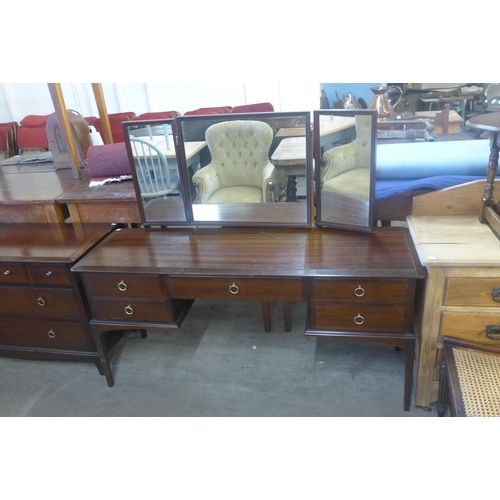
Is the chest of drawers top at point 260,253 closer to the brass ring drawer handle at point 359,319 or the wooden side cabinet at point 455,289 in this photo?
the wooden side cabinet at point 455,289

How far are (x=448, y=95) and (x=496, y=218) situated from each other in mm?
4391

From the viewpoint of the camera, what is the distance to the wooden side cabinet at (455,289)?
1325 mm

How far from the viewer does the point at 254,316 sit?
2262 millimetres

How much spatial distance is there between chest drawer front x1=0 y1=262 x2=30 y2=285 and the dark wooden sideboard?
28 cm

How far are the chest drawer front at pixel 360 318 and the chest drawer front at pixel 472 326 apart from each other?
0.42 feet

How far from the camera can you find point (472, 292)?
1360 millimetres

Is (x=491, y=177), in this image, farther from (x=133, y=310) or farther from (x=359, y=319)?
(x=133, y=310)

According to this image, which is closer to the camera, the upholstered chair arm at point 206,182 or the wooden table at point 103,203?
the upholstered chair arm at point 206,182

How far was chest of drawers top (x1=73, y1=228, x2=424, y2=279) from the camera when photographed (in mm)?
1438

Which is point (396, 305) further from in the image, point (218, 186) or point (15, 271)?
point (15, 271)

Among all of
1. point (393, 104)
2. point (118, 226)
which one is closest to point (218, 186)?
point (118, 226)

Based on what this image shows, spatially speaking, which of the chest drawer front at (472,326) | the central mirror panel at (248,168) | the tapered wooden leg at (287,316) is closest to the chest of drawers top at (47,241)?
the central mirror panel at (248,168)

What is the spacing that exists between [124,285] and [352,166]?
964mm

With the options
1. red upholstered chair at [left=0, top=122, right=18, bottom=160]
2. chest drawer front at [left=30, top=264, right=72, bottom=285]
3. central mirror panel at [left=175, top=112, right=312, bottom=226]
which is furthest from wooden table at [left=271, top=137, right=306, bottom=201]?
red upholstered chair at [left=0, top=122, right=18, bottom=160]
